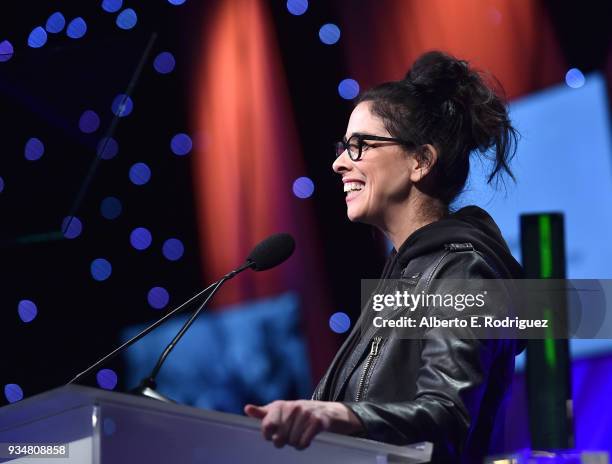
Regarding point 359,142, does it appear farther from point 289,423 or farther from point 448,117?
point 289,423

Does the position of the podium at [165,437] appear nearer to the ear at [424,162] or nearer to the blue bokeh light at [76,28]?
the ear at [424,162]

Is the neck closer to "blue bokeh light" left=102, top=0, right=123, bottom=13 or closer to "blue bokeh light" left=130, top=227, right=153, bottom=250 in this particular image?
"blue bokeh light" left=130, top=227, right=153, bottom=250

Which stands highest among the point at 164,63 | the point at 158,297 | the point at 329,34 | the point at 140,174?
the point at 164,63

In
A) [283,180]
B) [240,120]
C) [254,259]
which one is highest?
[240,120]

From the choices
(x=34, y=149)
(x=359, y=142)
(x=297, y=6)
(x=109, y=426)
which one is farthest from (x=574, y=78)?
(x=109, y=426)

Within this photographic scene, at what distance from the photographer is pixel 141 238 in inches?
135

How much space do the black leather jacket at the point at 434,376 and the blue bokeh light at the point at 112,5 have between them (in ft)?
6.85

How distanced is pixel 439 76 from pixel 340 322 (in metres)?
1.30

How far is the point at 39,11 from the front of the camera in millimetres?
3354

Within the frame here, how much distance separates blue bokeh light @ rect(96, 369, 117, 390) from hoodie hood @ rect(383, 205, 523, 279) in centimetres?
198

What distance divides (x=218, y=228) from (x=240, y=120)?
415 mm

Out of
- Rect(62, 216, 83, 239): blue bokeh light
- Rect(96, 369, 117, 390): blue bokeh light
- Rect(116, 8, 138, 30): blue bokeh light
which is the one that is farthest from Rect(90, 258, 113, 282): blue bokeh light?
Rect(116, 8, 138, 30): blue bokeh light

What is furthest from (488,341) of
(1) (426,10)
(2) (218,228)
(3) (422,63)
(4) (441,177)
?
(2) (218,228)

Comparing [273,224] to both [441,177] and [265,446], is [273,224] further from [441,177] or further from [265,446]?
[265,446]
